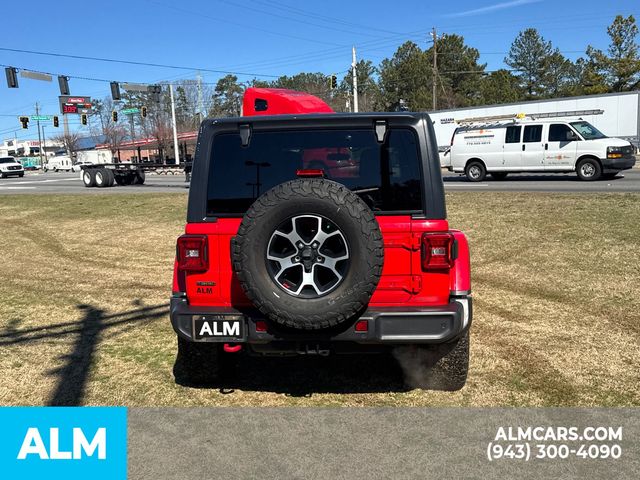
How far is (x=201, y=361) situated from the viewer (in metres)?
4.16

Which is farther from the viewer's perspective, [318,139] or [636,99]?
[636,99]

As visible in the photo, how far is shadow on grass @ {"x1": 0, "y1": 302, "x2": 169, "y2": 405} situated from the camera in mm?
4242

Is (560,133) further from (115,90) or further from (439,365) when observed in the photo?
(115,90)

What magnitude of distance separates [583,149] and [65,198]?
57.8ft

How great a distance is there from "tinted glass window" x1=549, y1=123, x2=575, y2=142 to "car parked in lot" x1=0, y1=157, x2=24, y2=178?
42452mm

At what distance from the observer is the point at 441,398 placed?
3977mm

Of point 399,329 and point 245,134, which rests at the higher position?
point 245,134

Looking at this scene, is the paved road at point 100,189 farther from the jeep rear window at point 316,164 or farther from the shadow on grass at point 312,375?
the jeep rear window at point 316,164

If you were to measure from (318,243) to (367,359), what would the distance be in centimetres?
177

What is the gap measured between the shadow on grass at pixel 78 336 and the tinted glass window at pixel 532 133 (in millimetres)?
16438

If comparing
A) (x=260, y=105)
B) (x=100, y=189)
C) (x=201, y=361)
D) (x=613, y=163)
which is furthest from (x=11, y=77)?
(x=201, y=361)

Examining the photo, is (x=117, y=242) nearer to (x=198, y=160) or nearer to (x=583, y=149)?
(x=198, y=160)

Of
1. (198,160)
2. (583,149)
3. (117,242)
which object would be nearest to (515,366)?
(198,160)

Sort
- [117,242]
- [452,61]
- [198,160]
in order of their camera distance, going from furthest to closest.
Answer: [452,61] < [117,242] < [198,160]
